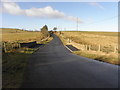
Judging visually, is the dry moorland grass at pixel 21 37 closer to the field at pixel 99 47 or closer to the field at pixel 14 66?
the field at pixel 99 47

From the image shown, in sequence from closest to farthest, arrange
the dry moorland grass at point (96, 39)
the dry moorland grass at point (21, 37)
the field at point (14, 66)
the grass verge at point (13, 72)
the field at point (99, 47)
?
the grass verge at point (13, 72), the field at point (14, 66), the field at point (99, 47), the dry moorland grass at point (96, 39), the dry moorland grass at point (21, 37)

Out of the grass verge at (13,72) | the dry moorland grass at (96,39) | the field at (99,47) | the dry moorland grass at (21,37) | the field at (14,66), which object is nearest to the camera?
the grass verge at (13,72)

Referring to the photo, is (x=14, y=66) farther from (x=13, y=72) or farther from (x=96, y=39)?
(x=96, y=39)

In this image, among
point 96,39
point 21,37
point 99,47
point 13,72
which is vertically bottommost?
point 13,72

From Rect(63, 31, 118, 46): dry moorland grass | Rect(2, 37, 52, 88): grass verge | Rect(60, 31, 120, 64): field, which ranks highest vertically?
Rect(63, 31, 118, 46): dry moorland grass

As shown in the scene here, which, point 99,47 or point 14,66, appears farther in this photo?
point 99,47

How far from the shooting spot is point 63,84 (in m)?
7.45

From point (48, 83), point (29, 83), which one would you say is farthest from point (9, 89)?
point (48, 83)

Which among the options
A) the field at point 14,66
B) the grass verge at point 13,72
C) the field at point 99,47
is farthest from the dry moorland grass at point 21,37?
the grass verge at point 13,72

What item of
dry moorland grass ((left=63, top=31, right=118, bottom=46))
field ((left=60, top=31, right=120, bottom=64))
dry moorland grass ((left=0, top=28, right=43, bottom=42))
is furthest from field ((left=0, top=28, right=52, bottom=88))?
dry moorland grass ((left=0, top=28, right=43, bottom=42))

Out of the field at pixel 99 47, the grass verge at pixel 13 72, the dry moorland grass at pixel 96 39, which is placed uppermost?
the dry moorland grass at pixel 96 39

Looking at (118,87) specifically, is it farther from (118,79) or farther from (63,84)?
(63,84)

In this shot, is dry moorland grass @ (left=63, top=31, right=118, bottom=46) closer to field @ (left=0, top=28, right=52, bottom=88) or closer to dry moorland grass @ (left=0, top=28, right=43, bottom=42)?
dry moorland grass @ (left=0, top=28, right=43, bottom=42)

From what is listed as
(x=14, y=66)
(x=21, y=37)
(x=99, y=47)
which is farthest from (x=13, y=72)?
(x=21, y=37)
